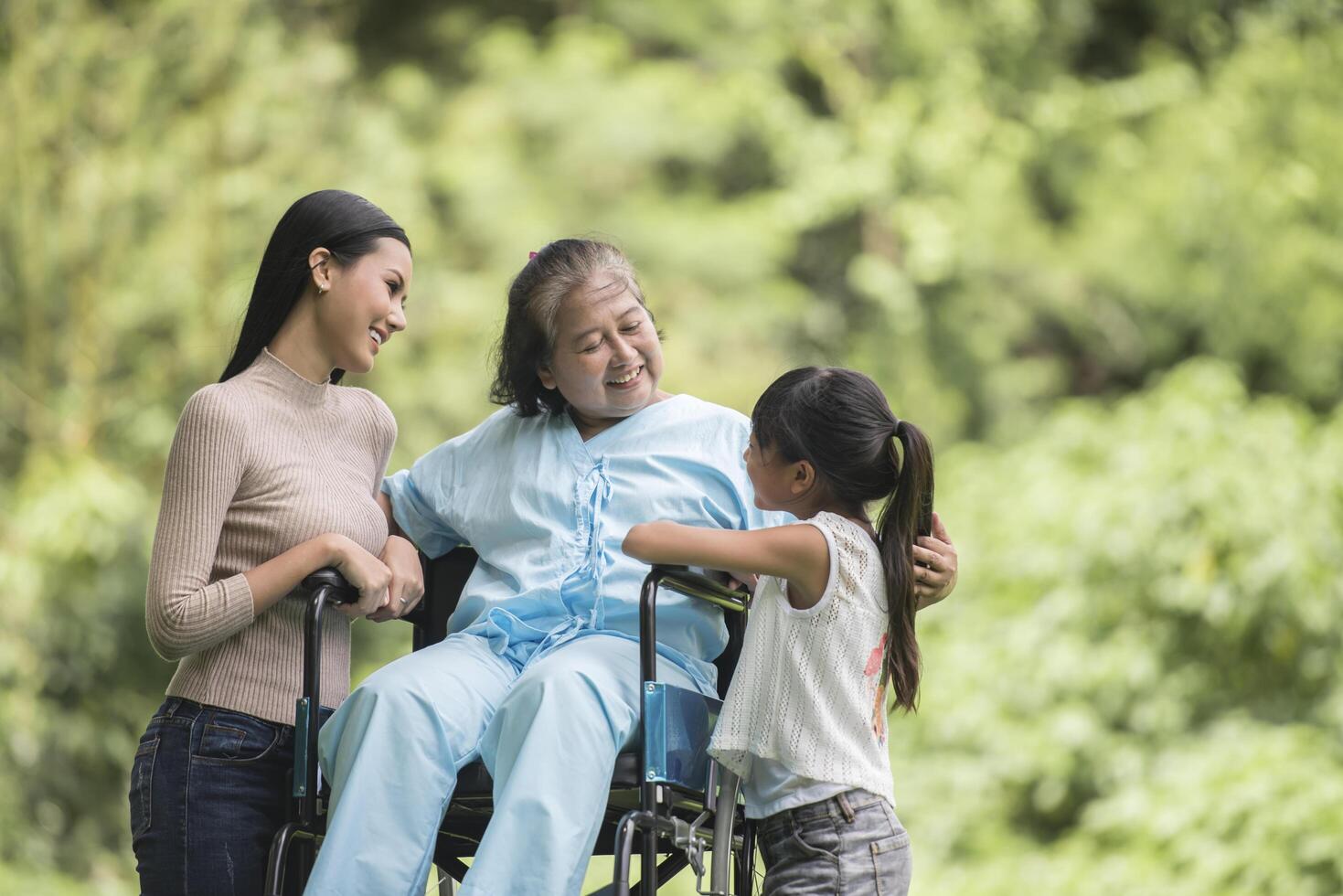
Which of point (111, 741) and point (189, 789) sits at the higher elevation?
point (111, 741)

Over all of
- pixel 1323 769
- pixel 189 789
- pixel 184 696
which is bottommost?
pixel 189 789

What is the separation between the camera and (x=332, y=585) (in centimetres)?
186

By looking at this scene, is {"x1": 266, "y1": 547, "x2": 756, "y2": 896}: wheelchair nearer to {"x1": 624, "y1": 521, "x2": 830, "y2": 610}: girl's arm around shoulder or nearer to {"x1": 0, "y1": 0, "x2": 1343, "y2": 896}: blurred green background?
{"x1": 624, "y1": 521, "x2": 830, "y2": 610}: girl's arm around shoulder

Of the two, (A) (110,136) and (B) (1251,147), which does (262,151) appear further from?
(B) (1251,147)

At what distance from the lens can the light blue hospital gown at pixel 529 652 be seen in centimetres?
170

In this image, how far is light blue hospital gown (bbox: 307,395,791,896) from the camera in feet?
5.57

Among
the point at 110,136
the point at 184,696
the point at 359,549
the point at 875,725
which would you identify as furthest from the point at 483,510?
the point at 110,136

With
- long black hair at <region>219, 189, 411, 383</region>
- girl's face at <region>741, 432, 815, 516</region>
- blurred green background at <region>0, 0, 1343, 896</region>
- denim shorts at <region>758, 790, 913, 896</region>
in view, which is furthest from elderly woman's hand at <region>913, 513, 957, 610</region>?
blurred green background at <region>0, 0, 1343, 896</region>

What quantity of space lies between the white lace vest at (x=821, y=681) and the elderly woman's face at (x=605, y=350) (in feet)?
1.28

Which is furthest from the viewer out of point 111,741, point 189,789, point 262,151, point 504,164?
point 504,164

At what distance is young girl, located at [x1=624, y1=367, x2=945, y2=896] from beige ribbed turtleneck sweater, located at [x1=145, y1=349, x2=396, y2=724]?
1.48 feet

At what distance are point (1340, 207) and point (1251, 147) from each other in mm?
482

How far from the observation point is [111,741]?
17.5 feet

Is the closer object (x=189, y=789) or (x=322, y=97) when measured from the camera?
(x=189, y=789)
